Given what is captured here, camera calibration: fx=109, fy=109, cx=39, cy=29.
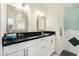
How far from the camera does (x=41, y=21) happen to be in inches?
60.2

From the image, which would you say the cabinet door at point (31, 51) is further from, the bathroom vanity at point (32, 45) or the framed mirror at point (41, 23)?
the framed mirror at point (41, 23)

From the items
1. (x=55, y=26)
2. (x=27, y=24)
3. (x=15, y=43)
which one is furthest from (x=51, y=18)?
(x=15, y=43)

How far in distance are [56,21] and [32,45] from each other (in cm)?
48

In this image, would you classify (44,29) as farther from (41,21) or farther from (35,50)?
(35,50)

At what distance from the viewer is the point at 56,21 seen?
156 centimetres

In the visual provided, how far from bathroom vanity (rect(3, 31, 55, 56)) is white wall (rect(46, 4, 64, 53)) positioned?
0.07 meters

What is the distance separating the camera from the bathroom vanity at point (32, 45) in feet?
4.17

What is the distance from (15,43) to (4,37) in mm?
153

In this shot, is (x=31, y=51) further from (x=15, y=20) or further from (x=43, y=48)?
(x=15, y=20)

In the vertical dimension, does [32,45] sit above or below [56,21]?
below

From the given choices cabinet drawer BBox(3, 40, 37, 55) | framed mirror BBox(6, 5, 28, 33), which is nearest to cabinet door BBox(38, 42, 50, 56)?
cabinet drawer BBox(3, 40, 37, 55)

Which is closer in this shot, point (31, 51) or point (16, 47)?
point (16, 47)

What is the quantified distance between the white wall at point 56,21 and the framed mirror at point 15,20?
0.32 m

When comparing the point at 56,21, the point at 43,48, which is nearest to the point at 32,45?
the point at 43,48
